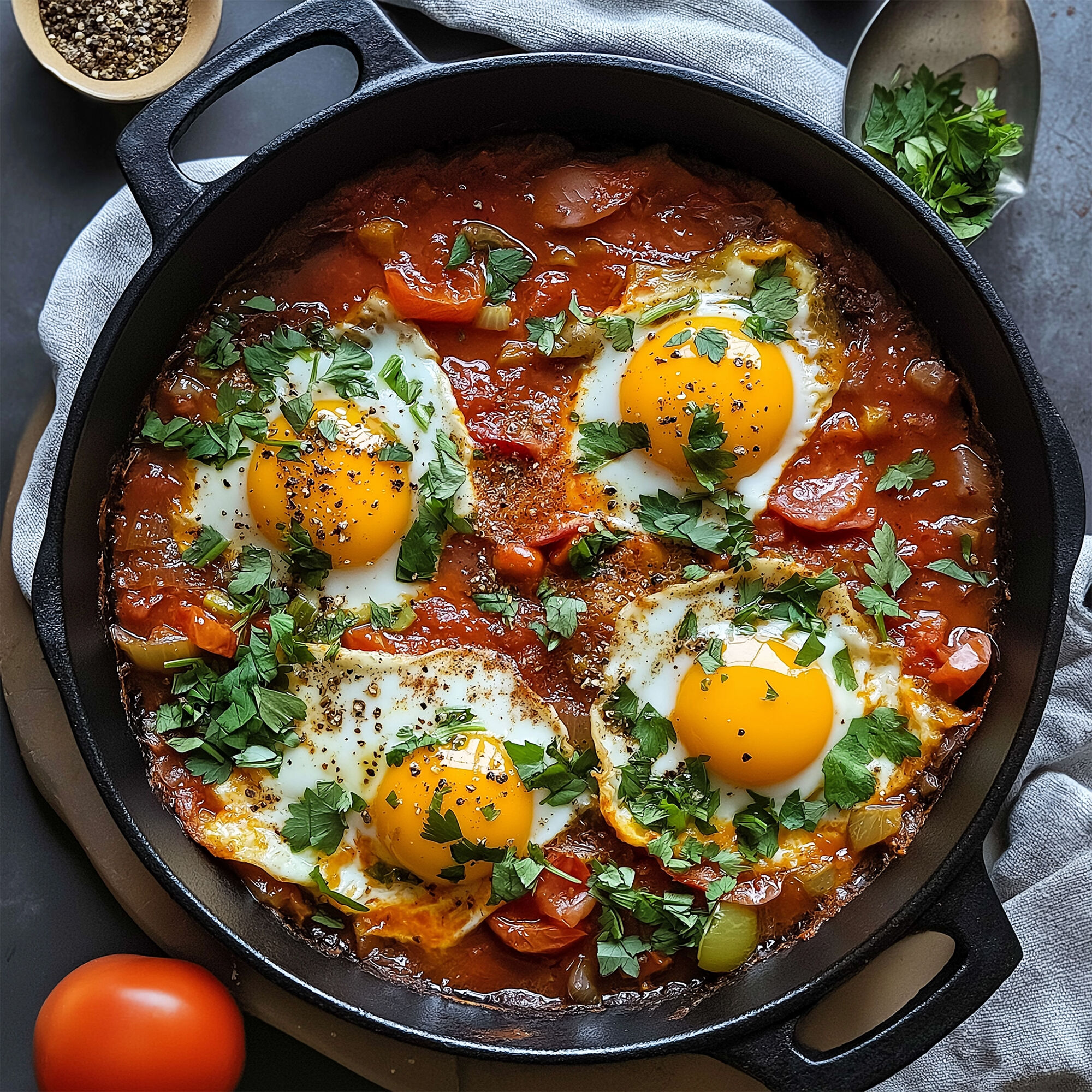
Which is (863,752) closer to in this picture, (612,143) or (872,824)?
(872,824)

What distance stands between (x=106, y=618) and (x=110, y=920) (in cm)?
110

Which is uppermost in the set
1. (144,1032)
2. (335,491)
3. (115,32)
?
(115,32)

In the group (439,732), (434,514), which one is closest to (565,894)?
(439,732)

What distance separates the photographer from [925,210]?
314cm

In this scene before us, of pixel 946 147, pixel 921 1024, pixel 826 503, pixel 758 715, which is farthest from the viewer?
pixel 946 147

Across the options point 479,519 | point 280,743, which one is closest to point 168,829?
point 280,743

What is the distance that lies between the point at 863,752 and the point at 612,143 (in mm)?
2203

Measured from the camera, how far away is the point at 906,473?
3477mm

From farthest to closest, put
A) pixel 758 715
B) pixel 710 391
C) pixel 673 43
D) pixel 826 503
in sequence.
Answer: pixel 673 43 < pixel 826 503 < pixel 710 391 < pixel 758 715

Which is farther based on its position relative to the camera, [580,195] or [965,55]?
[965,55]

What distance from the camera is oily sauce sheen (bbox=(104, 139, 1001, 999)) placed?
11.4 feet

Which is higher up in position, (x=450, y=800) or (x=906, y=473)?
(x=906, y=473)

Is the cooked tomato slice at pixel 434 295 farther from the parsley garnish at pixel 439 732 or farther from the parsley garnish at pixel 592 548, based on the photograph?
the parsley garnish at pixel 439 732

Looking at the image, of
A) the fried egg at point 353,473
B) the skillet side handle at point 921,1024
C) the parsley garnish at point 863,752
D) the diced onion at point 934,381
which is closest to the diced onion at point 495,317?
the fried egg at point 353,473
